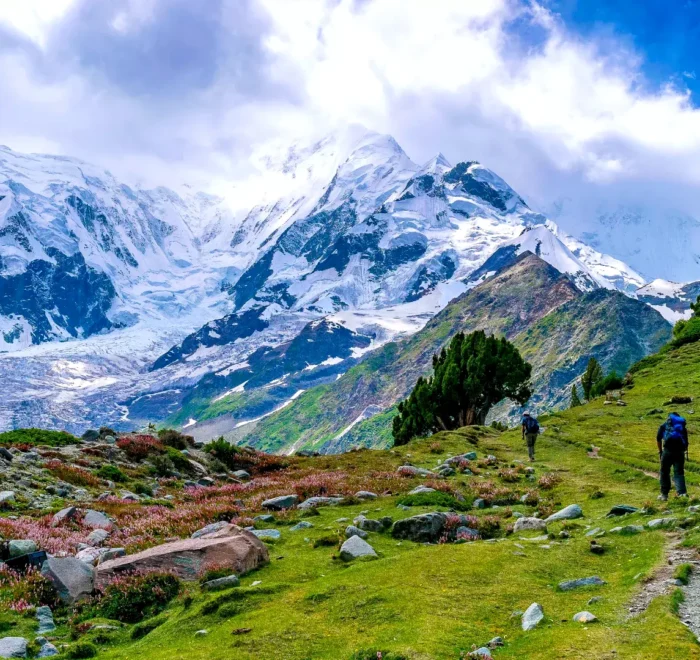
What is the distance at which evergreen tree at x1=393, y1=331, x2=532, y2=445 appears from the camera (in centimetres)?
6806

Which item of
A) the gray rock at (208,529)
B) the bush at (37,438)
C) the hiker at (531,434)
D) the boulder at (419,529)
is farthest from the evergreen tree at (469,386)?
the gray rock at (208,529)

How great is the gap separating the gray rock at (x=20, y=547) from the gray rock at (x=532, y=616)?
12.4 metres

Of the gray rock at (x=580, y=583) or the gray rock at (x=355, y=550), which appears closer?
the gray rock at (x=580, y=583)

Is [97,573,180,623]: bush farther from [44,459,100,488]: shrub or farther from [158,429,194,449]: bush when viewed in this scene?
[158,429,194,449]: bush

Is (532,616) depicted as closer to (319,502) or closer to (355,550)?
(355,550)

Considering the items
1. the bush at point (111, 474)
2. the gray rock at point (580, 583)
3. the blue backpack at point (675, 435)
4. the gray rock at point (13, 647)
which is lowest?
the bush at point (111, 474)

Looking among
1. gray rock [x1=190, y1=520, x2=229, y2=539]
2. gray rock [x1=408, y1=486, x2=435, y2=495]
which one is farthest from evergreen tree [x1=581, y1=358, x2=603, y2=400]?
gray rock [x1=190, y1=520, x2=229, y2=539]

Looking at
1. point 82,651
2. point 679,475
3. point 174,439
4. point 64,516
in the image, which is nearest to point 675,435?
point 679,475

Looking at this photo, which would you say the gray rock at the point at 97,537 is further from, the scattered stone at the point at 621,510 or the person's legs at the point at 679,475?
the person's legs at the point at 679,475

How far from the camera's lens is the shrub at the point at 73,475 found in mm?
31219

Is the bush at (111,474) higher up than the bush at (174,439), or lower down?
lower down

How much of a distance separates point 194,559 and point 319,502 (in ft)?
33.1

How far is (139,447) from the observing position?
4088 cm

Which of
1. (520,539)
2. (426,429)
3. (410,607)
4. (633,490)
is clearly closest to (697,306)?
(426,429)
